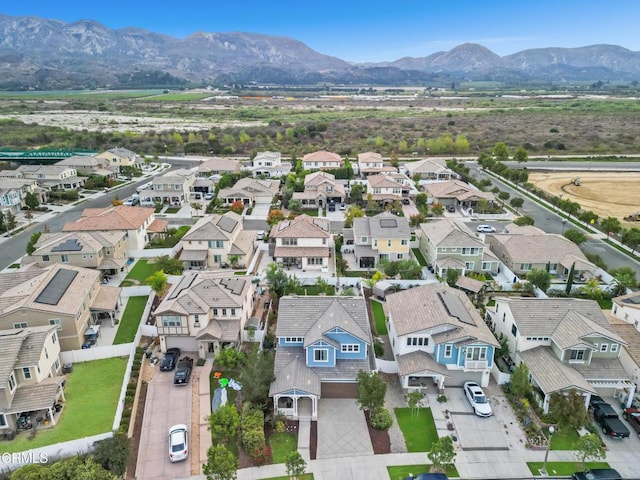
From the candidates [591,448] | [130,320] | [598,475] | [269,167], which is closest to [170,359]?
[130,320]

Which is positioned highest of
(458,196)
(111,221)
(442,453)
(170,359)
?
(111,221)

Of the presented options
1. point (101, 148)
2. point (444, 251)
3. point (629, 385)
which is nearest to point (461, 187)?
point (444, 251)

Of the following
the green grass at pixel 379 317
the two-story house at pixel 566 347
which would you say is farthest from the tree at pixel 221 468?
the two-story house at pixel 566 347

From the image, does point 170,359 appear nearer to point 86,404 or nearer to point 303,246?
point 86,404

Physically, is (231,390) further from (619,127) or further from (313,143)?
(619,127)

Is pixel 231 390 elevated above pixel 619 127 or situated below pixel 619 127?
below

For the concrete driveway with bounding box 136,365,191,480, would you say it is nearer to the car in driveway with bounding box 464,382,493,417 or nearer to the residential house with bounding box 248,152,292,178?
the car in driveway with bounding box 464,382,493,417

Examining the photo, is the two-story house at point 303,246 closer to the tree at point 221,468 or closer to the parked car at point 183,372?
the parked car at point 183,372
